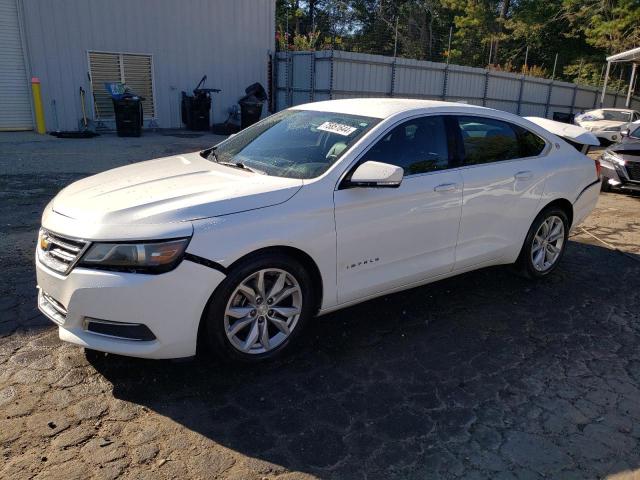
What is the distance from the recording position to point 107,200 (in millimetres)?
3133

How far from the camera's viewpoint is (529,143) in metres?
4.71

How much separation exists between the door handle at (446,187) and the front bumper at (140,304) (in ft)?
5.84

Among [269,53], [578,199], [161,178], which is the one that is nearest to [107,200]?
[161,178]

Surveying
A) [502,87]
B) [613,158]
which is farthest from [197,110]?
[502,87]

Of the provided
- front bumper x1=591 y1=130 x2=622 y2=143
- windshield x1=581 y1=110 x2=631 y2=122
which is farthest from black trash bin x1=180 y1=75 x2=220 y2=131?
windshield x1=581 y1=110 x2=631 y2=122

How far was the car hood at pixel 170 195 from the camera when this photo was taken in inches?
115

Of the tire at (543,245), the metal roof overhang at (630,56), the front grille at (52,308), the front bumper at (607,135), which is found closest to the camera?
the front grille at (52,308)

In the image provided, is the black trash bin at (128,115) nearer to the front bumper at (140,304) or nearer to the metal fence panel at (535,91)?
the front bumper at (140,304)

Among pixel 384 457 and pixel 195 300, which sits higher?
pixel 195 300

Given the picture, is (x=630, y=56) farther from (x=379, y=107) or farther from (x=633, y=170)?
(x=379, y=107)

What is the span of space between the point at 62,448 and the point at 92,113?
14534mm

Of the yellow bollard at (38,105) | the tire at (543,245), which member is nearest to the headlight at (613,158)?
the tire at (543,245)

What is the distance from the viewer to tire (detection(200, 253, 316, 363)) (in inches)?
119

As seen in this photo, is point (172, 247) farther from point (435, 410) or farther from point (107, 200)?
point (435, 410)
